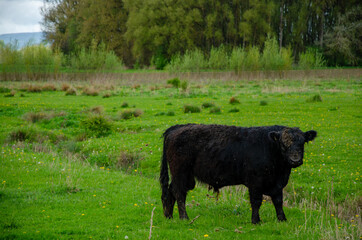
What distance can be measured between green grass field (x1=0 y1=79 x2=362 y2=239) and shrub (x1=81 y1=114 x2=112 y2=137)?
0.06 meters

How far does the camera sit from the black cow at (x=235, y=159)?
7.24 meters

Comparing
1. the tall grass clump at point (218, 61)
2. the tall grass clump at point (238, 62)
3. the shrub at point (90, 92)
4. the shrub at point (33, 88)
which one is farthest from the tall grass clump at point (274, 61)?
the shrub at point (33, 88)

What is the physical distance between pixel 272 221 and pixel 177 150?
2712mm

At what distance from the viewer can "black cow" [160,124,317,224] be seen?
23.8ft

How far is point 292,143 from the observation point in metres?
6.94

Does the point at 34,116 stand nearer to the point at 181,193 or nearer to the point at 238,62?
the point at 181,193

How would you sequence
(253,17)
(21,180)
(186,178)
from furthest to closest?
1. (253,17)
2. (21,180)
3. (186,178)

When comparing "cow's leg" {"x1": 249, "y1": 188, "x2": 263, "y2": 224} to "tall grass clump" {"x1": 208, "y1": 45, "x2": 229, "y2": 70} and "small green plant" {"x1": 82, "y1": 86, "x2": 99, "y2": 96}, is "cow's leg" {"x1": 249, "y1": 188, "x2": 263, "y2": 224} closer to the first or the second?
"small green plant" {"x1": 82, "y1": 86, "x2": 99, "y2": 96}

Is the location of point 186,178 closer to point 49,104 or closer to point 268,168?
point 268,168

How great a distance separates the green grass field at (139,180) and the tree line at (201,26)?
5601 cm

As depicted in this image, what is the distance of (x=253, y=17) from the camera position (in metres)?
79.9

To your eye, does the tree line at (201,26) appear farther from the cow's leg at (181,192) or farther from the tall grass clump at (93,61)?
the cow's leg at (181,192)

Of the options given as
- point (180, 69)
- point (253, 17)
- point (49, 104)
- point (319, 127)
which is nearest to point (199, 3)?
point (253, 17)

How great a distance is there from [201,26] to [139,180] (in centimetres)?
7907
